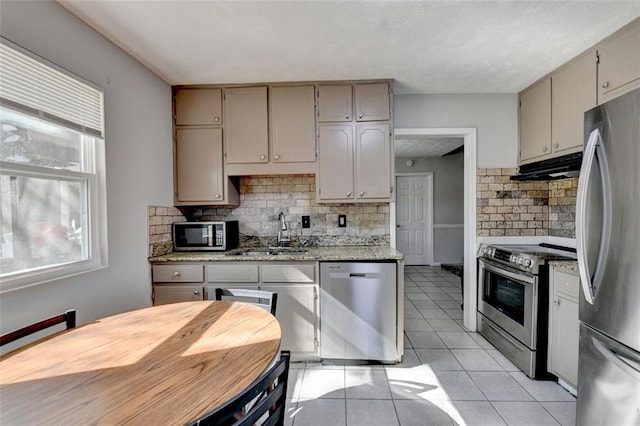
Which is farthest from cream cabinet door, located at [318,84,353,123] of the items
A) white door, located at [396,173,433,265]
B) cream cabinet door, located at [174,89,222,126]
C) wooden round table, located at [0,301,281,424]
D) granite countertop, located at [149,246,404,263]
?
white door, located at [396,173,433,265]

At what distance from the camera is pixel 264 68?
2.37 meters

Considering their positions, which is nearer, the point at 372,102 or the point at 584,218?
the point at 584,218

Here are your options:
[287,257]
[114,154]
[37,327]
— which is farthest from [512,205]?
[37,327]

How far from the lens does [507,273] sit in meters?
2.42

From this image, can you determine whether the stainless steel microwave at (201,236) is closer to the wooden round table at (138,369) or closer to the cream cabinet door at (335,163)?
the cream cabinet door at (335,163)

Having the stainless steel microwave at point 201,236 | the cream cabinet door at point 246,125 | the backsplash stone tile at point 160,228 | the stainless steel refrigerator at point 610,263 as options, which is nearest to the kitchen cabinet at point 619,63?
the stainless steel refrigerator at point 610,263

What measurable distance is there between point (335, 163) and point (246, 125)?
0.91 metres

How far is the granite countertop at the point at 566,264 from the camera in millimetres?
1904

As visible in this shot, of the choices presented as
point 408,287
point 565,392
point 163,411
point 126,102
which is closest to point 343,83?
point 126,102

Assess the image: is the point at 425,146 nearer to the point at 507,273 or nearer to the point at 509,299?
the point at 507,273

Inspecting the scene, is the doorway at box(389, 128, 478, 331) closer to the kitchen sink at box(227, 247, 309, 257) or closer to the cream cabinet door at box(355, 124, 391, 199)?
the cream cabinet door at box(355, 124, 391, 199)

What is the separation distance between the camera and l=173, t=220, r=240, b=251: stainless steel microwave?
2650 millimetres

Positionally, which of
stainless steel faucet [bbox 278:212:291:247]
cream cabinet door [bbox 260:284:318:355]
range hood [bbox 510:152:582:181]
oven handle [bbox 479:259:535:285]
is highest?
range hood [bbox 510:152:582:181]

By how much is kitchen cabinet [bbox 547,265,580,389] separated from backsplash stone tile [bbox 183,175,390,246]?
1.37 metres
